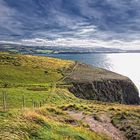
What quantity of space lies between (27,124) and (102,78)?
10976 cm

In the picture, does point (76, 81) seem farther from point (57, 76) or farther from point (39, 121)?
point (39, 121)

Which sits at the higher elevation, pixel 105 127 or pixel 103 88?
pixel 105 127

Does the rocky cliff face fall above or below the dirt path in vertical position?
below

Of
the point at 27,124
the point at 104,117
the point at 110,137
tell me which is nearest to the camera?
the point at 27,124

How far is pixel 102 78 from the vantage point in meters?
130

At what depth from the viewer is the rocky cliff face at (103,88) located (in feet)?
365

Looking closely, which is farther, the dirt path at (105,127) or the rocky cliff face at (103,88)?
the rocky cliff face at (103,88)

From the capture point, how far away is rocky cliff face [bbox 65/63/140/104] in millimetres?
111125

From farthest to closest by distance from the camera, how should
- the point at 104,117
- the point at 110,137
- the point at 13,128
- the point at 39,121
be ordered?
1. the point at 104,117
2. the point at 110,137
3. the point at 39,121
4. the point at 13,128

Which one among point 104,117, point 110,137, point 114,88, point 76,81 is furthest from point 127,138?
point 114,88

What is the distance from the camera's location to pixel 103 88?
12262cm

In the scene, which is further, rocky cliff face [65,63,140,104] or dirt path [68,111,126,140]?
rocky cliff face [65,63,140,104]

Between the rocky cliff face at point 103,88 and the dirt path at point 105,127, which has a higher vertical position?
the dirt path at point 105,127

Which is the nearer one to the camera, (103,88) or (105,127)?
(105,127)
